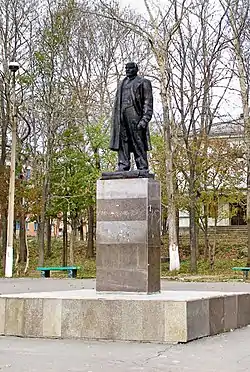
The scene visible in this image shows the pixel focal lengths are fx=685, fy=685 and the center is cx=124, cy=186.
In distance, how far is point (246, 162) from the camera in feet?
103

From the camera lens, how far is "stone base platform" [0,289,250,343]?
1016cm

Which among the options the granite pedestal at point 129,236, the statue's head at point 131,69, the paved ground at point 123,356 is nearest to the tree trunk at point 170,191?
the statue's head at point 131,69

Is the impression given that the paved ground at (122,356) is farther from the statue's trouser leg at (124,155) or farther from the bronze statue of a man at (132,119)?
the bronze statue of a man at (132,119)

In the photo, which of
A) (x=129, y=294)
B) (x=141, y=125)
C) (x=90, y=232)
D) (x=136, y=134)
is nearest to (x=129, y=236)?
(x=129, y=294)

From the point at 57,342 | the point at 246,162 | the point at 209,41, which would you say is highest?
the point at 209,41

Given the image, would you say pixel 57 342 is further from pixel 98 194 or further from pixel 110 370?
pixel 98 194

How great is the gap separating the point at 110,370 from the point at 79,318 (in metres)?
2.73

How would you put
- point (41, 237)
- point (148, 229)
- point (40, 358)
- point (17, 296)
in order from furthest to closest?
1. point (41, 237)
2. point (148, 229)
3. point (17, 296)
4. point (40, 358)

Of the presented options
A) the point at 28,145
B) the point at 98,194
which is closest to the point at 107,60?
the point at 28,145

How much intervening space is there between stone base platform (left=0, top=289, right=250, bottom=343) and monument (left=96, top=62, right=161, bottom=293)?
0.70 m

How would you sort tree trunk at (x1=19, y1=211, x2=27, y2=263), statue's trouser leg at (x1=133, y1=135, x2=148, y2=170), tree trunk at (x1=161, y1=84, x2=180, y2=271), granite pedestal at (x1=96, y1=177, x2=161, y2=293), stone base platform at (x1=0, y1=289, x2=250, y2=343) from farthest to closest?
tree trunk at (x1=19, y1=211, x2=27, y2=263), tree trunk at (x1=161, y1=84, x2=180, y2=271), statue's trouser leg at (x1=133, y1=135, x2=148, y2=170), granite pedestal at (x1=96, y1=177, x2=161, y2=293), stone base platform at (x1=0, y1=289, x2=250, y2=343)

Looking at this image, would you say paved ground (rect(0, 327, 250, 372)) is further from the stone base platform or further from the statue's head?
the statue's head

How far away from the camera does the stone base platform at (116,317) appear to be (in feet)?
33.3

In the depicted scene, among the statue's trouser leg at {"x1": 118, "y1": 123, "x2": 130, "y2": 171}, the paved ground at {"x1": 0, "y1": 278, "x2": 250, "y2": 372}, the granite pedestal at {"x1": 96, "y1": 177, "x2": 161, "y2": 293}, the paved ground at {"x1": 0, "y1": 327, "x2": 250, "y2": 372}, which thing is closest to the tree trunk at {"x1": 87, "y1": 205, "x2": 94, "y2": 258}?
the statue's trouser leg at {"x1": 118, "y1": 123, "x2": 130, "y2": 171}
